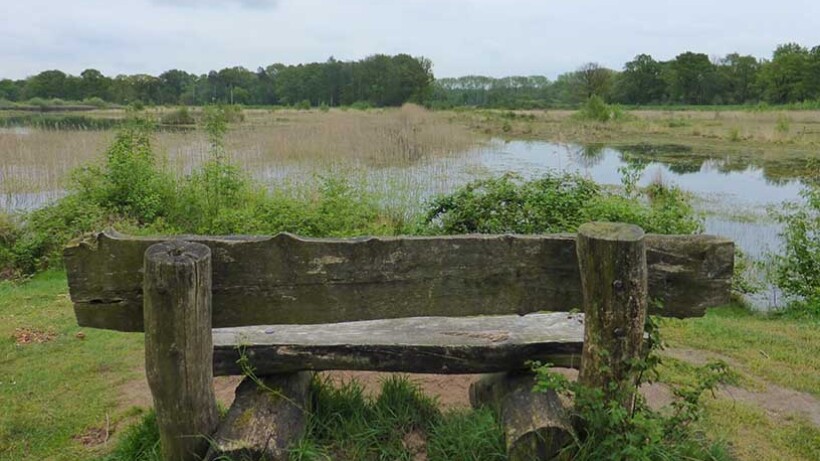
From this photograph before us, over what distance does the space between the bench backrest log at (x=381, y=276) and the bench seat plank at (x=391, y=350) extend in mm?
349

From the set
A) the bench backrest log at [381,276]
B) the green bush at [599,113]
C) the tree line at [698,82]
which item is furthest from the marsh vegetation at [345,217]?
the tree line at [698,82]

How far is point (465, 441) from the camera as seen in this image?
257cm

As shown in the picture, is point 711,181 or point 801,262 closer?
point 801,262

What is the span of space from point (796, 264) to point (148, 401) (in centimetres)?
723

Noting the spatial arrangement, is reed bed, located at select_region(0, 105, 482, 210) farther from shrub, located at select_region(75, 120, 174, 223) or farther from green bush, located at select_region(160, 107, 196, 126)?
green bush, located at select_region(160, 107, 196, 126)

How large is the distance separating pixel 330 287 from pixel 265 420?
63 cm

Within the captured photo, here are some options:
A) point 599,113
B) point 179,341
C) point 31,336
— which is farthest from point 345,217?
point 599,113

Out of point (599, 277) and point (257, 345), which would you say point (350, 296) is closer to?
point (257, 345)

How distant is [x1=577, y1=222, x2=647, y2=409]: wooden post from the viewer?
2.07 meters

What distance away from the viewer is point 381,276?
7.27ft

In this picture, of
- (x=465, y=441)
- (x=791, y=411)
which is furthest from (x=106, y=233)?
(x=791, y=411)

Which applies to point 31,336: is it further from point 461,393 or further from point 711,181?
point 711,181

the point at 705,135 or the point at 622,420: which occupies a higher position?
the point at 705,135

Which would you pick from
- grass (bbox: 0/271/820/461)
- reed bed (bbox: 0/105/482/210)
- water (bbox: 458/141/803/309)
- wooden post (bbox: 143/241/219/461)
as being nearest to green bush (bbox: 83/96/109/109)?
reed bed (bbox: 0/105/482/210)
